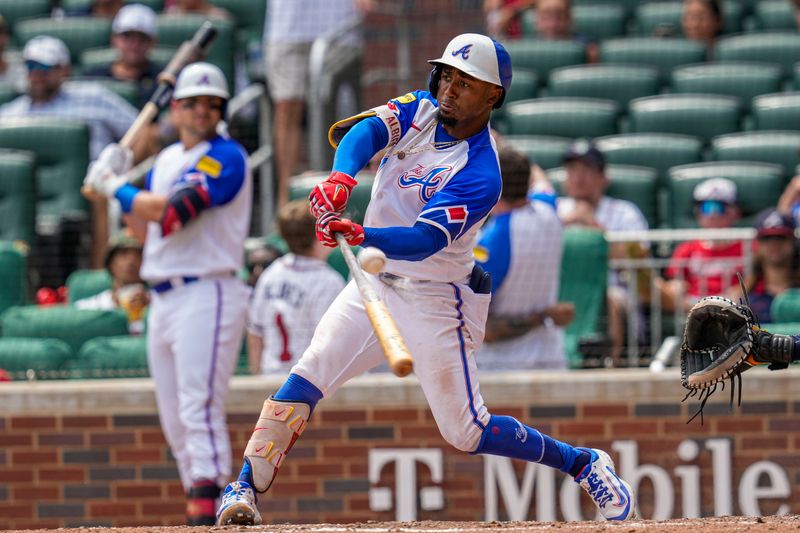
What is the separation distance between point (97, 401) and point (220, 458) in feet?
3.49

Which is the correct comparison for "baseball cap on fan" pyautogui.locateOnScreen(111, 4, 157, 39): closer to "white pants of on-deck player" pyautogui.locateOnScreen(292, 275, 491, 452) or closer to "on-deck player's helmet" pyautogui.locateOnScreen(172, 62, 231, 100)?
"on-deck player's helmet" pyautogui.locateOnScreen(172, 62, 231, 100)

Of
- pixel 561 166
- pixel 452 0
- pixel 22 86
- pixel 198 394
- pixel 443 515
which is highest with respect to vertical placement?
pixel 452 0

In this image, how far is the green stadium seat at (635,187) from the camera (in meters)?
7.84

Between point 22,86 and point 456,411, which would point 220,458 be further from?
point 22,86

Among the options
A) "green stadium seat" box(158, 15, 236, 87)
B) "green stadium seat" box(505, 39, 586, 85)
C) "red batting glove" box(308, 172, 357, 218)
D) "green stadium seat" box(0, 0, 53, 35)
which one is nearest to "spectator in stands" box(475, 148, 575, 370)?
"red batting glove" box(308, 172, 357, 218)

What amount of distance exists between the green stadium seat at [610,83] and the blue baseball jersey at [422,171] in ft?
14.9

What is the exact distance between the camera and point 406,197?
4750mm

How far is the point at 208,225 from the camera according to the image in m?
6.39

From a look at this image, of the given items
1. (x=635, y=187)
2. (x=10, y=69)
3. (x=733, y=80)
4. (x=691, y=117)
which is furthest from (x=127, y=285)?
(x=733, y=80)

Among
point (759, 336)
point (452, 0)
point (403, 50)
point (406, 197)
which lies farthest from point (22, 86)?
point (759, 336)

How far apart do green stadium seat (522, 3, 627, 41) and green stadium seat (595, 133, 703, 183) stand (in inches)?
74.0

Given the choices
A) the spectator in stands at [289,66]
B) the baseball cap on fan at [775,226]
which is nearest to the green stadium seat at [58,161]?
the spectator in stands at [289,66]

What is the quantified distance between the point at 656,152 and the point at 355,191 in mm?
1908

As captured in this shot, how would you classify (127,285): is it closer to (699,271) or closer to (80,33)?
(699,271)
